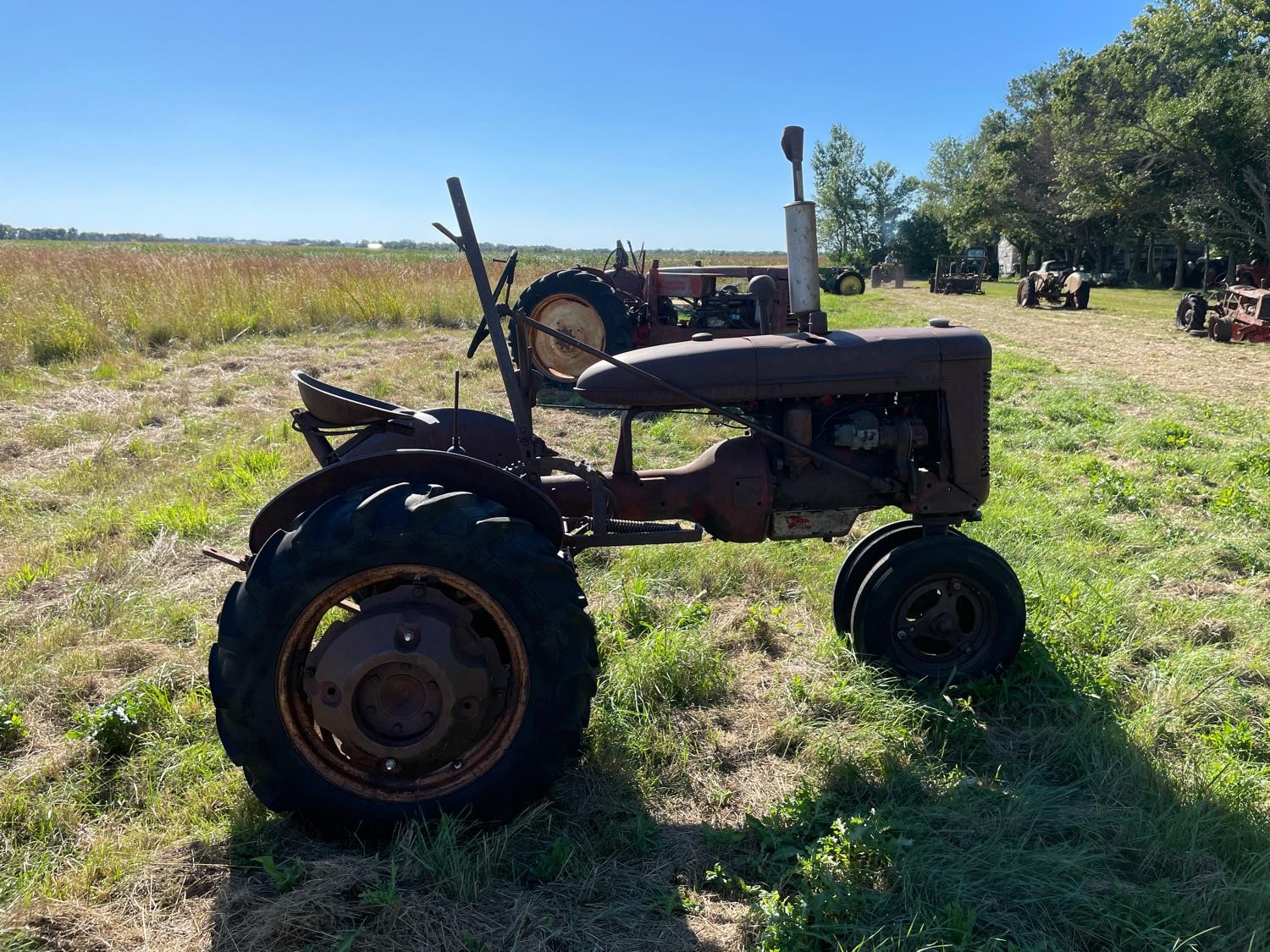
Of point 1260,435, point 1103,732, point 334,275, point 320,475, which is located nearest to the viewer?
point 320,475

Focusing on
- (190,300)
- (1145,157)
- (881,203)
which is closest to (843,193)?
(881,203)

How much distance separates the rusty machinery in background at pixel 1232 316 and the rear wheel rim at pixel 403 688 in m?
16.9

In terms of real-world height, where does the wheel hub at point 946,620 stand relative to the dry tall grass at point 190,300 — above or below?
below

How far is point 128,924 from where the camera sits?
228 centimetres

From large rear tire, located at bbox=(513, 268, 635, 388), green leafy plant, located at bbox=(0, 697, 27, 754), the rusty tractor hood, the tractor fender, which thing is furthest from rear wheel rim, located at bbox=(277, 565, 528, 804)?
large rear tire, located at bbox=(513, 268, 635, 388)

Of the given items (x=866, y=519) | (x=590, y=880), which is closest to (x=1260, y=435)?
(x=866, y=519)

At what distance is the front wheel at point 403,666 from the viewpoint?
244cm

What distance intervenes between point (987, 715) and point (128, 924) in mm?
3068

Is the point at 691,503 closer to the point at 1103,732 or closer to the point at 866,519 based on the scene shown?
the point at 1103,732

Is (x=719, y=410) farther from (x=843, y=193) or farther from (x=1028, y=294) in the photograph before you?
(x=843, y=193)

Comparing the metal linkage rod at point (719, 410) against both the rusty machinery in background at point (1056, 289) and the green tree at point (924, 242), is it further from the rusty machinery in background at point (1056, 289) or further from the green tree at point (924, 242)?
the green tree at point (924, 242)

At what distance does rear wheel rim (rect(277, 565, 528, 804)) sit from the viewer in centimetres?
251

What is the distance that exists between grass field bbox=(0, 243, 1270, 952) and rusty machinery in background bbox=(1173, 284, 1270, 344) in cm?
1051

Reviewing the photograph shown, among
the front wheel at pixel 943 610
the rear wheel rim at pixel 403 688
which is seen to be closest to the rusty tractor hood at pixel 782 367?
the front wheel at pixel 943 610
